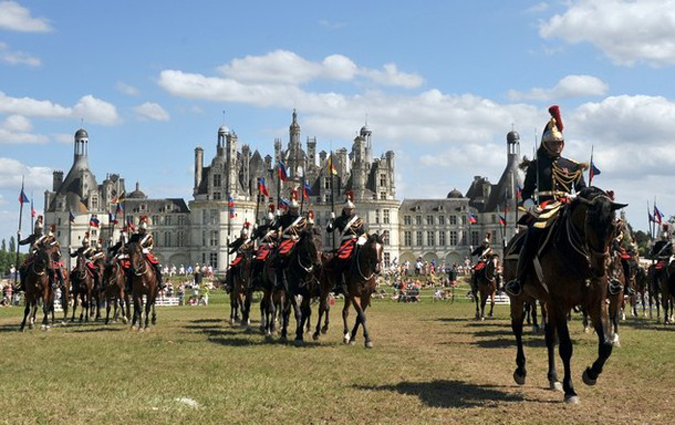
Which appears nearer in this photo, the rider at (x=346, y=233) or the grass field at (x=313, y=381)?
the grass field at (x=313, y=381)

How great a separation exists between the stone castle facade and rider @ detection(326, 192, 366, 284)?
348 ft

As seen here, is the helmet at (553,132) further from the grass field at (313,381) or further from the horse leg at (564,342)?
the grass field at (313,381)

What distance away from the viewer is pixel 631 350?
1831 cm

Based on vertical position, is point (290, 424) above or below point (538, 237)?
below

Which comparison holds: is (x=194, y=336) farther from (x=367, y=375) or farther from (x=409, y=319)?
(x=409, y=319)

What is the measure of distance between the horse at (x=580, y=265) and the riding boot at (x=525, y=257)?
41cm

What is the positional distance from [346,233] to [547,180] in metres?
7.92

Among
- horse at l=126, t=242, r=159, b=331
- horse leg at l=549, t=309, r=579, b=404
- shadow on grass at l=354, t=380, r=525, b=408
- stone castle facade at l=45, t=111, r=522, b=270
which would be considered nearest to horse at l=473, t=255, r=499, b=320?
horse at l=126, t=242, r=159, b=331

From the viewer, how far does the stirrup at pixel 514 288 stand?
12547 mm

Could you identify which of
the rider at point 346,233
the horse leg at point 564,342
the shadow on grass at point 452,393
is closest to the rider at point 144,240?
the rider at point 346,233

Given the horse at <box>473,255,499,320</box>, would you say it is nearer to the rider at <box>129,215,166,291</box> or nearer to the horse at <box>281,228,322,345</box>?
the horse at <box>281,228,322,345</box>

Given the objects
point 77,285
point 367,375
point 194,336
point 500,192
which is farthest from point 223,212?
point 367,375

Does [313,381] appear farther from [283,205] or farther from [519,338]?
[283,205]

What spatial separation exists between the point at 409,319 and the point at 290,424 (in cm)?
2295
